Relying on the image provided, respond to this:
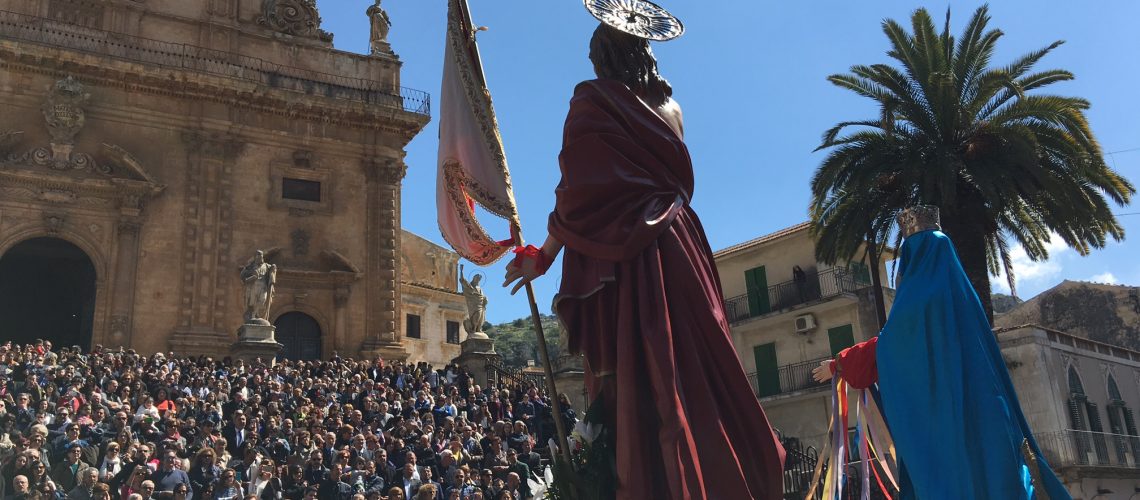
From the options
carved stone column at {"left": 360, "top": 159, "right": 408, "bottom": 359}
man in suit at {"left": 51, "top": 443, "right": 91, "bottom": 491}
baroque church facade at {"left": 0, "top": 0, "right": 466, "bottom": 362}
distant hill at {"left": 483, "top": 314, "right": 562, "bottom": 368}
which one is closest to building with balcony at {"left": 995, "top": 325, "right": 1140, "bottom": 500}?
carved stone column at {"left": 360, "top": 159, "right": 408, "bottom": 359}

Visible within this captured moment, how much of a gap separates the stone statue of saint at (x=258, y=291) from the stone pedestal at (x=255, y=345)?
23cm

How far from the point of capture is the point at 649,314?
371 cm

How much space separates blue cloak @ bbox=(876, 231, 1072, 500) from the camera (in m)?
4.40

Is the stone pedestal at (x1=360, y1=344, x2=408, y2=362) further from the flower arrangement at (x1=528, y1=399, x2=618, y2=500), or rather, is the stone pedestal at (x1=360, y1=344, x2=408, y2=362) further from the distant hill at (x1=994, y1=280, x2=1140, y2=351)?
the flower arrangement at (x1=528, y1=399, x2=618, y2=500)

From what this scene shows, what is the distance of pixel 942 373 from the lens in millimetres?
4586

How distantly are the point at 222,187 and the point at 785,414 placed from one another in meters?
17.1

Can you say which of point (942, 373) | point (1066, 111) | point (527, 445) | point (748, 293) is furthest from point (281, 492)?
point (748, 293)

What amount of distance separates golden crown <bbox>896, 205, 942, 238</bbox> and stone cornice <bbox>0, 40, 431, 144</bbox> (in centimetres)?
2413

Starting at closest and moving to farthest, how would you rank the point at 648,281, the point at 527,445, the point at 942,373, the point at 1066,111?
the point at 648,281 < the point at 942,373 < the point at 527,445 < the point at 1066,111

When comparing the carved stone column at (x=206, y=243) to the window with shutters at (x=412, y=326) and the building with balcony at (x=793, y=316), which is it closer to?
the building with balcony at (x=793, y=316)

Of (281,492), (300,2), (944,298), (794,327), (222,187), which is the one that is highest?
(300,2)

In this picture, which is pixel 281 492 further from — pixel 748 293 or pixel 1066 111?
pixel 748 293

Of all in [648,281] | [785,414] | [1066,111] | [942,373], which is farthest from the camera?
[785,414]

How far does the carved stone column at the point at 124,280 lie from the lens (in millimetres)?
24062
